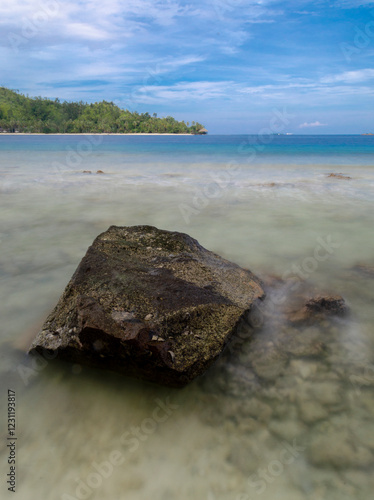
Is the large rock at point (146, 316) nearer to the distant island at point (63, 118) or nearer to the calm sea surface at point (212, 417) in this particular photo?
the calm sea surface at point (212, 417)

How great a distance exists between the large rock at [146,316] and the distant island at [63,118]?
→ 148542 millimetres

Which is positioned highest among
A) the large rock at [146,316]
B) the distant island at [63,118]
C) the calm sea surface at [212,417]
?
the distant island at [63,118]

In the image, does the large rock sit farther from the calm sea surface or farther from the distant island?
the distant island

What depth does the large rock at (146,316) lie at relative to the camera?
3141mm

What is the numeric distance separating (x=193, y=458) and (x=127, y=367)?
969 mm

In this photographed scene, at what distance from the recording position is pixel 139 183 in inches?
661

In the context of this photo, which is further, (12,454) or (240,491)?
(12,454)

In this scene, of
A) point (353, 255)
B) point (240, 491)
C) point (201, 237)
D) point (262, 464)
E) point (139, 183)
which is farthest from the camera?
point (139, 183)

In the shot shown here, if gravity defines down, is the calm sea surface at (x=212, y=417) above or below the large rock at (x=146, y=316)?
below

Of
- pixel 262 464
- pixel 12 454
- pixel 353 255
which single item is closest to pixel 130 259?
pixel 12 454

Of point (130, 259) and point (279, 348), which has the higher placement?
point (130, 259)

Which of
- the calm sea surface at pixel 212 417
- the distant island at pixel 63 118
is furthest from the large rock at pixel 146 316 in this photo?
the distant island at pixel 63 118

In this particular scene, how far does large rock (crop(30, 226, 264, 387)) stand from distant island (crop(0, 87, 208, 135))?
14854 centimetres

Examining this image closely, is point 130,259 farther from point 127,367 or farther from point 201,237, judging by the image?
point 201,237
